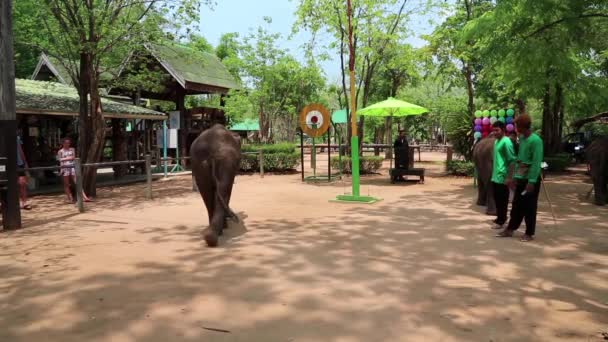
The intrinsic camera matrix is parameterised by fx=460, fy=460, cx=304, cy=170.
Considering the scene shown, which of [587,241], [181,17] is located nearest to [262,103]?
[181,17]

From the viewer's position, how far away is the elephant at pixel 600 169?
9461 mm

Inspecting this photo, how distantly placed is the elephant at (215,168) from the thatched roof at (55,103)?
26.4ft

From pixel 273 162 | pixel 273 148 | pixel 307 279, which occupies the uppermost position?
pixel 273 148

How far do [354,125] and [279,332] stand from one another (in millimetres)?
7074

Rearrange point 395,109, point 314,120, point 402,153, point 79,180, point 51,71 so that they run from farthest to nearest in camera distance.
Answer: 1. point 51,71
2. point 395,109
3. point 314,120
4. point 402,153
5. point 79,180

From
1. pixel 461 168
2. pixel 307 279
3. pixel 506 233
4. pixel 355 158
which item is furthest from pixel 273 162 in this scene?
pixel 307 279

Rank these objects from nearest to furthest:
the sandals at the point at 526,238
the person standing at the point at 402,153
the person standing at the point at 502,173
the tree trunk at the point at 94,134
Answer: the sandals at the point at 526,238 < the person standing at the point at 502,173 < the tree trunk at the point at 94,134 < the person standing at the point at 402,153

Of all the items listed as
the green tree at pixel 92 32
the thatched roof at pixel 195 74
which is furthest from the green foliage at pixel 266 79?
the green tree at pixel 92 32

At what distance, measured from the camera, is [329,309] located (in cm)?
388

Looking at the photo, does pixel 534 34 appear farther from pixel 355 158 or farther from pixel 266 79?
pixel 266 79

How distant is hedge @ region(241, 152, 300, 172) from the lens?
1822 centimetres

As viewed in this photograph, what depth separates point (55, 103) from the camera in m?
13.9

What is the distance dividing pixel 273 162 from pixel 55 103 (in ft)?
25.7

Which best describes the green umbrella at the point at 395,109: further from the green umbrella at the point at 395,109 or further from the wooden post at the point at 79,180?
the wooden post at the point at 79,180
